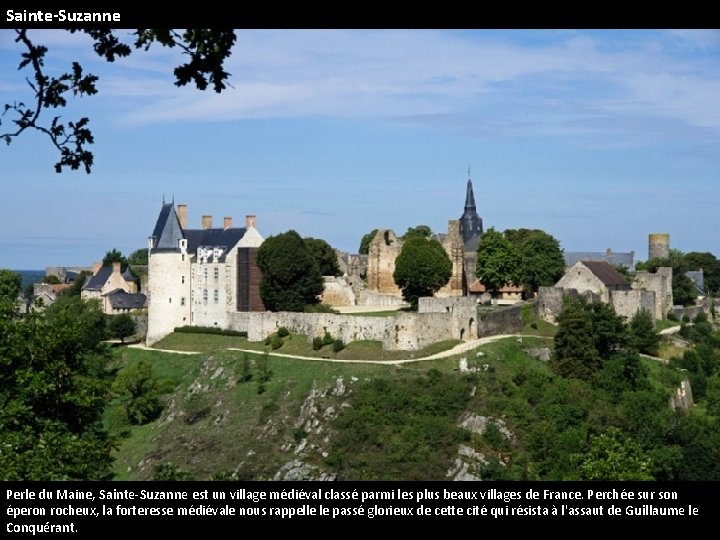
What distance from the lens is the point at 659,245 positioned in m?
87.2

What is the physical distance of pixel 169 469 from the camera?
31.8 m

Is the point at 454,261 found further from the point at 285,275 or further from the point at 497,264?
the point at 285,275

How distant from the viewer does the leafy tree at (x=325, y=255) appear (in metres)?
67.6

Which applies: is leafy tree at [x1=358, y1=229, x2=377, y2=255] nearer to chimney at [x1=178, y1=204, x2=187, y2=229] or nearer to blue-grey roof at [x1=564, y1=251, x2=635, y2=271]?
blue-grey roof at [x1=564, y1=251, x2=635, y2=271]

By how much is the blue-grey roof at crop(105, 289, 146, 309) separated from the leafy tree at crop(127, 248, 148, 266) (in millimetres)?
26435

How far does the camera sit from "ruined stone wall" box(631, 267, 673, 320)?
56438 millimetres

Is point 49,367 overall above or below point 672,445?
above

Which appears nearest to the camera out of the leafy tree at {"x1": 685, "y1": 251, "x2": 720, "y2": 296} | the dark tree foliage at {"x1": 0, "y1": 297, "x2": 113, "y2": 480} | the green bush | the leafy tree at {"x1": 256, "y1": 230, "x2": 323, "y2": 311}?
the dark tree foliage at {"x1": 0, "y1": 297, "x2": 113, "y2": 480}

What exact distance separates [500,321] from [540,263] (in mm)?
11615

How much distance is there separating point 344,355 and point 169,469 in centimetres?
1513

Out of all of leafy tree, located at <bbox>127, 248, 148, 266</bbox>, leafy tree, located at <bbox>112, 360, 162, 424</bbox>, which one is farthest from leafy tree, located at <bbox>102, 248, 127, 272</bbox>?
leafy tree, located at <bbox>112, 360, 162, 424</bbox>
